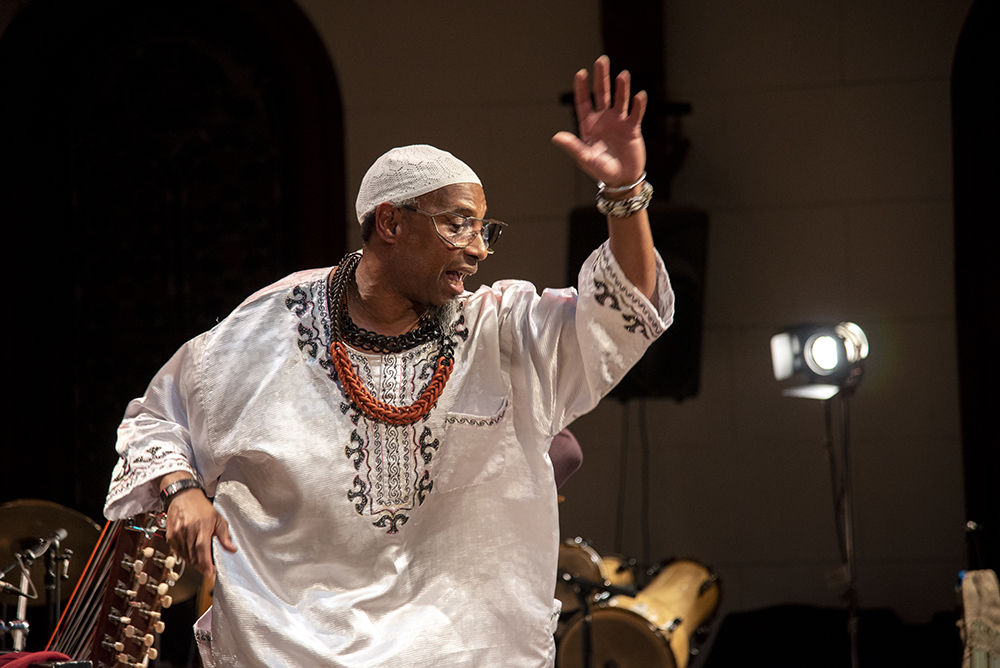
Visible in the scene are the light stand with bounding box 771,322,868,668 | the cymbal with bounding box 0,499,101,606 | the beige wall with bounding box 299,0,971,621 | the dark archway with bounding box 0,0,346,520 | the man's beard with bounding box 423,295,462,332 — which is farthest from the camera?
the dark archway with bounding box 0,0,346,520

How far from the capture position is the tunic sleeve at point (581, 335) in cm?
202

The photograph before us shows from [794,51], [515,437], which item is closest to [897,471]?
[794,51]

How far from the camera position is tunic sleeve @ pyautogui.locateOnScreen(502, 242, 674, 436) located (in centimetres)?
202

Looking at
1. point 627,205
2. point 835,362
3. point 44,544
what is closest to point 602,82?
point 627,205

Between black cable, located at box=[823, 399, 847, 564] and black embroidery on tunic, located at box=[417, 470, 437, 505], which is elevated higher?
black embroidery on tunic, located at box=[417, 470, 437, 505]

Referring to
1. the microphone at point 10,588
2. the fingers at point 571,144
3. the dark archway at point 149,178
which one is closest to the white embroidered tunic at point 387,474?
the fingers at point 571,144

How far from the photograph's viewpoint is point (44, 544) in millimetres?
3523

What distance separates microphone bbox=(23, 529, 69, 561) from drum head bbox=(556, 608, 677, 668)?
1.91m

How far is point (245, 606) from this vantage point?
6.97ft

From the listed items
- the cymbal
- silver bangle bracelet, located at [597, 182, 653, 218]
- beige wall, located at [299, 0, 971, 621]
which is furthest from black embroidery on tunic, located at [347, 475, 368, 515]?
beige wall, located at [299, 0, 971, 621]

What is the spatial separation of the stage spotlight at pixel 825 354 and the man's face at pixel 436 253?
255 centimetres

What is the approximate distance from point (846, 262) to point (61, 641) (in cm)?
429

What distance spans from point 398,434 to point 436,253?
0.39 metres

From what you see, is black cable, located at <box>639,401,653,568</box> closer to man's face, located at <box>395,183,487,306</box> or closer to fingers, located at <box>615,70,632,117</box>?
man's face, located at <box>395,183,487,306</box>
